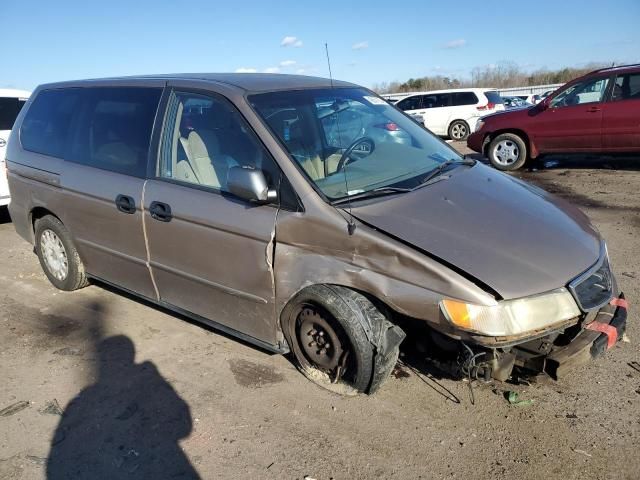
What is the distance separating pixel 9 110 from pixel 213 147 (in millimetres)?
5734

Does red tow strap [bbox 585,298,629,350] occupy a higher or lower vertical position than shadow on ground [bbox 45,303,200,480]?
higher

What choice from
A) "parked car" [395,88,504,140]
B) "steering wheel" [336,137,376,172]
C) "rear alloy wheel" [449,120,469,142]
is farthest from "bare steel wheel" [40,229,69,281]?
"rear alloy wheel" [449,120,469,142]

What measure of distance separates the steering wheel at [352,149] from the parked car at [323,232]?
0.01 meters

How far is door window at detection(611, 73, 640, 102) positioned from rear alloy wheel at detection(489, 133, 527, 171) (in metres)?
1.68

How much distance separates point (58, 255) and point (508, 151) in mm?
8233

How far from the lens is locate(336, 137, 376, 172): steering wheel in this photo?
3.18 meters

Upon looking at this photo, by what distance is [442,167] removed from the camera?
3480 mm

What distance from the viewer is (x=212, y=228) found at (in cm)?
309

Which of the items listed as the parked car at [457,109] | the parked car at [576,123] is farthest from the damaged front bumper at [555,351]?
the parked car at [457,109]

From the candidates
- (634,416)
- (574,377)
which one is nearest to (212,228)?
(574,377)

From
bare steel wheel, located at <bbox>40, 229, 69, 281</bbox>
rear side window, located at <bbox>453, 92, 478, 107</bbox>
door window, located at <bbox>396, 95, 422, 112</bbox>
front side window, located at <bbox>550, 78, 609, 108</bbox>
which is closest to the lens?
bare steel wheel, located at <bbox>40, 229, 69, 281</bbox>

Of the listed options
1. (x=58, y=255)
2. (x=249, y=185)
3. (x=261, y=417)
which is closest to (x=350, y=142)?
(x=249, y=185)

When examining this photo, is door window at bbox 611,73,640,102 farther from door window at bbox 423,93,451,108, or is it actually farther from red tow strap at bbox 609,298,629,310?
door window at bbox 423,93,451,108

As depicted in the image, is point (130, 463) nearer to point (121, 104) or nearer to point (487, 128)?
point (121, 104)
